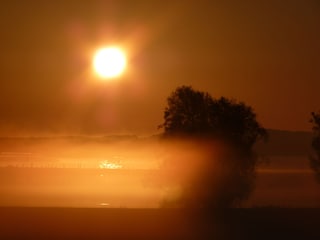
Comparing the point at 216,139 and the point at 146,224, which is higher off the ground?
the point at 216,139

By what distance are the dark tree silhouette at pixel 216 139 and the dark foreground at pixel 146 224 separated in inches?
420

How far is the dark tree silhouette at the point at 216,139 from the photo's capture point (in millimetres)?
31484

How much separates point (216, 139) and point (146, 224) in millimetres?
14641

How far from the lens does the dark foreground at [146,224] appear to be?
16.2m

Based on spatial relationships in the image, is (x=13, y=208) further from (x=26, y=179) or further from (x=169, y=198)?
(x=26, y=179)

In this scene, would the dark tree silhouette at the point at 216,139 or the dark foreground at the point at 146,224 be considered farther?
the dark tree silhouette at the point at 216,139

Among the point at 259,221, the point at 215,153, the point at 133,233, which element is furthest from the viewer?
the point at 215,153

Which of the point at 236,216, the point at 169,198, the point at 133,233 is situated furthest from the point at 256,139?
the point at 133,233

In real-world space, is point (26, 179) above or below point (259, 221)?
above

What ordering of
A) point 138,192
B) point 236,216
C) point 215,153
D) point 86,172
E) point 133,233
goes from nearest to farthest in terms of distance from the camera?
point 133,233
point 236,216
point 215,153
point 138,192
point 86,172

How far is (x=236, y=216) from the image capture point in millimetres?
20672

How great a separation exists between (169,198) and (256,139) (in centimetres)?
588

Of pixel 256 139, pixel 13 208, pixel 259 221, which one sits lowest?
pixel 259 221

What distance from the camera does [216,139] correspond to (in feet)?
104
